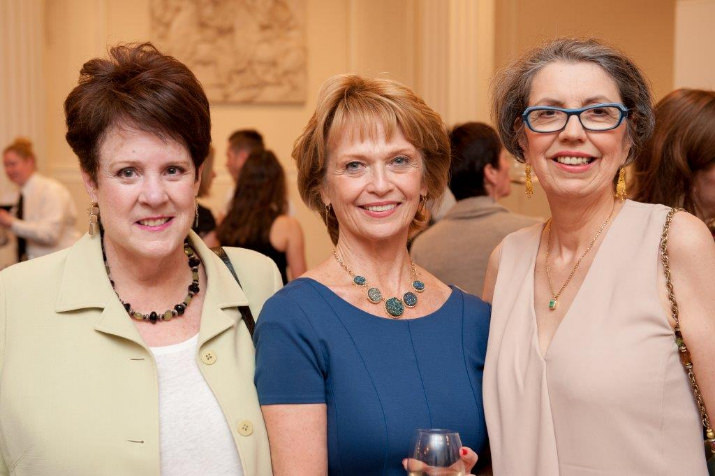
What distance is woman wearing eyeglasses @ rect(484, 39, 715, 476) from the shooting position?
234 cm

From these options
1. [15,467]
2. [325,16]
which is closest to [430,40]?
[325,16]

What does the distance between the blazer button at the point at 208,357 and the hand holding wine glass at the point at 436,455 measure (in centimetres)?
62

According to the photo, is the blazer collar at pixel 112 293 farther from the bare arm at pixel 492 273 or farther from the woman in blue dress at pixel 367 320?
the bare arm at pixel 492 273

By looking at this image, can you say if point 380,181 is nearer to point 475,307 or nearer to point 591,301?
point 475,307

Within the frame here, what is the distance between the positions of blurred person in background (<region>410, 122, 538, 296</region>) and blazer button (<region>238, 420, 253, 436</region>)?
2.38 meters

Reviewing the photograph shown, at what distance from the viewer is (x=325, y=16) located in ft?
35.6

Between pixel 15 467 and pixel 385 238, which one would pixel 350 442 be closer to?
pixel 385 238

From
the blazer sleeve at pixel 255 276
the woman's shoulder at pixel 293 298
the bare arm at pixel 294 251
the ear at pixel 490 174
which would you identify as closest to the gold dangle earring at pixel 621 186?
the woman's shoulder at pixel 293 298

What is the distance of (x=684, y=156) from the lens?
3.33 m

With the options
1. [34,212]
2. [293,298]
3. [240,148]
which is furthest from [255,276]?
[34,212]

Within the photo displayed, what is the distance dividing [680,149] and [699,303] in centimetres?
114

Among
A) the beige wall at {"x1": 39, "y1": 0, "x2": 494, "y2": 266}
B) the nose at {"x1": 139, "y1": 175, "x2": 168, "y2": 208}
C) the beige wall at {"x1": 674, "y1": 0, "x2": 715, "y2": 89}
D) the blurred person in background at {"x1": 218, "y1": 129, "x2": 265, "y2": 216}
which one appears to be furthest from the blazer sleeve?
the beige wall at {"x1": 39, "y1": 0, "x2": 494, "y2": 266}

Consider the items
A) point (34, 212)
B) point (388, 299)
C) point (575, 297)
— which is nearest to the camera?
point (575, 297)

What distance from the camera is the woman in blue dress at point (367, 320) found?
2482 mm
